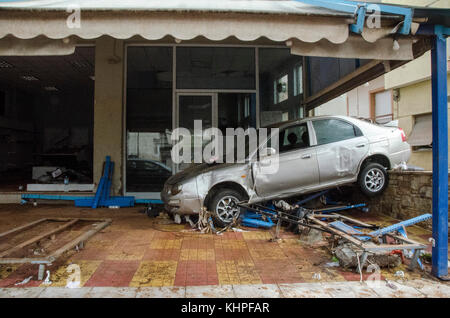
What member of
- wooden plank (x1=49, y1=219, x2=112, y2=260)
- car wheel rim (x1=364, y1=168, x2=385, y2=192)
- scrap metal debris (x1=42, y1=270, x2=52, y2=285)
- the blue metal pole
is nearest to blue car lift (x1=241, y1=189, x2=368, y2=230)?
car wheel rim (x1=364, y1=168, x2=385, y2=192)

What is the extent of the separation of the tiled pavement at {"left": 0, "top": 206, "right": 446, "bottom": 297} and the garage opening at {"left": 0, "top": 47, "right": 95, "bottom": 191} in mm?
8696

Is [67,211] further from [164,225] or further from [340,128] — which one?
[340,128]

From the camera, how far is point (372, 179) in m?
6.48

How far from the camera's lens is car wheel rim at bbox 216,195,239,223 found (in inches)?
234

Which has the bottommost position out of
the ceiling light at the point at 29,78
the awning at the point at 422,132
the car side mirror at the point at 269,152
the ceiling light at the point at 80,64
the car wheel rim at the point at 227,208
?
the car wheel rim at the point at 227,208

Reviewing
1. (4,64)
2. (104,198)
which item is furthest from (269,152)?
(4,64)

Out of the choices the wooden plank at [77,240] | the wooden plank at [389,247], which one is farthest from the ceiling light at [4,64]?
the wooden plank at [389,247]

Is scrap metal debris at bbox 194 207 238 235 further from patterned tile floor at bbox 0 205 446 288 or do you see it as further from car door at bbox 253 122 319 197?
car door at bbox 253 122 319 197

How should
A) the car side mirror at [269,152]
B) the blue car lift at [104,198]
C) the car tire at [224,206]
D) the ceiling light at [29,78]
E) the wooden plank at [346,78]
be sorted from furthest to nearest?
the ceiling light at [29,78] → the blue car lift at [104,198] → the car side mirror at [269,152] → the car tire at [224,206] → the wooden plank at [346,78]

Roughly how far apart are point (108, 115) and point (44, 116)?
12552 mm

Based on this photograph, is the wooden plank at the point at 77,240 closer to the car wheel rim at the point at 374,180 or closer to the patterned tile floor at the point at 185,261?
the patterned tile floor at the point at 185,261

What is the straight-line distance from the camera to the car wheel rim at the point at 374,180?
21.2 feet

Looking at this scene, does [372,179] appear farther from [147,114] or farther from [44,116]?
[44,116]
